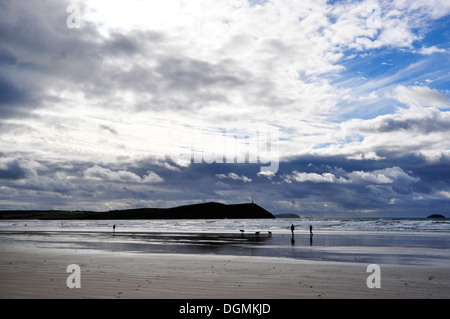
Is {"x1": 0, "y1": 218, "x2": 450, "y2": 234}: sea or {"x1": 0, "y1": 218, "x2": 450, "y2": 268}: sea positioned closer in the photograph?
{"x1": 0, "y1": 218, "x2": 450, "y2": 268}: sea

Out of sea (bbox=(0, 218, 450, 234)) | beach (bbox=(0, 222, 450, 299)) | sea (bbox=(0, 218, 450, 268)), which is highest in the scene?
beach (bbox=(0, 222, 450, 299))

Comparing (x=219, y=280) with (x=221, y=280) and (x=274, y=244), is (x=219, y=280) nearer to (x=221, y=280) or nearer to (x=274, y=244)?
(x=221, y=280)

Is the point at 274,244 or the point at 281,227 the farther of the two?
the point at 281,227

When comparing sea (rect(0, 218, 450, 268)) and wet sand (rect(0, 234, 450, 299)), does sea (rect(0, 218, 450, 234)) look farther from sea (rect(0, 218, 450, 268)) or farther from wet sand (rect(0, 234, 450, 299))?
wet sand (rect(0, 234, 450, 299))

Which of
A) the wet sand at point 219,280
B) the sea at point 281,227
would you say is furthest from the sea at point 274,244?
the sea at point 281,227

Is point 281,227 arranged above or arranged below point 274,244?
below

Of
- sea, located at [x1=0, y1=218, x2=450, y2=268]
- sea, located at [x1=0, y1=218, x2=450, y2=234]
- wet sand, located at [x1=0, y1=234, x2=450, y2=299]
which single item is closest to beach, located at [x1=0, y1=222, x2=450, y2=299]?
wet sand, located at [x1=0, y1=234, x2=450, y2=299]

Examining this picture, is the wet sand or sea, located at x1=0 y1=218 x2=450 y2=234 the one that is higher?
the wet sand

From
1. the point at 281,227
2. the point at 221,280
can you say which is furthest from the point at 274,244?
the point at 281,227

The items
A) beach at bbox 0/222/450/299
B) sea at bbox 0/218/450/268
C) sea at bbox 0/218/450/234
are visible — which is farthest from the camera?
sea at bbox 0/218/450/234

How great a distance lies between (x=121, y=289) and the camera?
15.1 m

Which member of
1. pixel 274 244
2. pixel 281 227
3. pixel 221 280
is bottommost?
pixel 281 227
